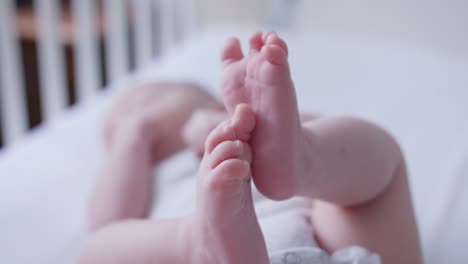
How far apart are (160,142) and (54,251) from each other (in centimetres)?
25

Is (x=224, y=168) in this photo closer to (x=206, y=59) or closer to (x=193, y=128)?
(x=193, y=128)

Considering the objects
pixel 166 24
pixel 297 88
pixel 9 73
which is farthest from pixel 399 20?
pixel 9 73

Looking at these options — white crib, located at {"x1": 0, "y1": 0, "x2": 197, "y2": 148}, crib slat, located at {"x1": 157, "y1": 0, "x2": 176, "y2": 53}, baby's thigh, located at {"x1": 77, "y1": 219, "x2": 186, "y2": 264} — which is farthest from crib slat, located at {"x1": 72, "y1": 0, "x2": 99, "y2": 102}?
baby's thigh, located at {"x1": 77, "y1": 219, "x2": 186, "y2": 264}

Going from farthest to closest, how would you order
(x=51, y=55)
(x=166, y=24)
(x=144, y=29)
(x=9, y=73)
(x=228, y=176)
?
(x=166, y=24) < (x=144, y=29) < (x=51, y=55) < (x=9, y=73) < (x=228, y=176)

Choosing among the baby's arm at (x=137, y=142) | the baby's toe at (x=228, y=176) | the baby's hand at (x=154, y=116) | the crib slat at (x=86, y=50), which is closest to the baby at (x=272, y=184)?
the baby's toe at (x=228, y=176)

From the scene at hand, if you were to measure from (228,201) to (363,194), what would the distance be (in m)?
0.18

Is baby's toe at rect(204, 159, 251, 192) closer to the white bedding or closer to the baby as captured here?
the baby

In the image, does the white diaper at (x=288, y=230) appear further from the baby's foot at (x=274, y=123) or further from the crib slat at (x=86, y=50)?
the crib slat at (x=86, y=50)

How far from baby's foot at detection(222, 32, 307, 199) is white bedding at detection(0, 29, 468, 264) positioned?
0.30 meters

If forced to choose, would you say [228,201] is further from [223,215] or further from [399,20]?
[399,20]

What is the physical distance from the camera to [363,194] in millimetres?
495

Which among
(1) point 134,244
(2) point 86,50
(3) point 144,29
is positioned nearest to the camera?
(1) point 134,244

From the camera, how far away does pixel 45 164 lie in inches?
36.4

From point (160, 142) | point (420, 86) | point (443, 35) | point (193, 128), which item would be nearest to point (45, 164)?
point (160, 142)
